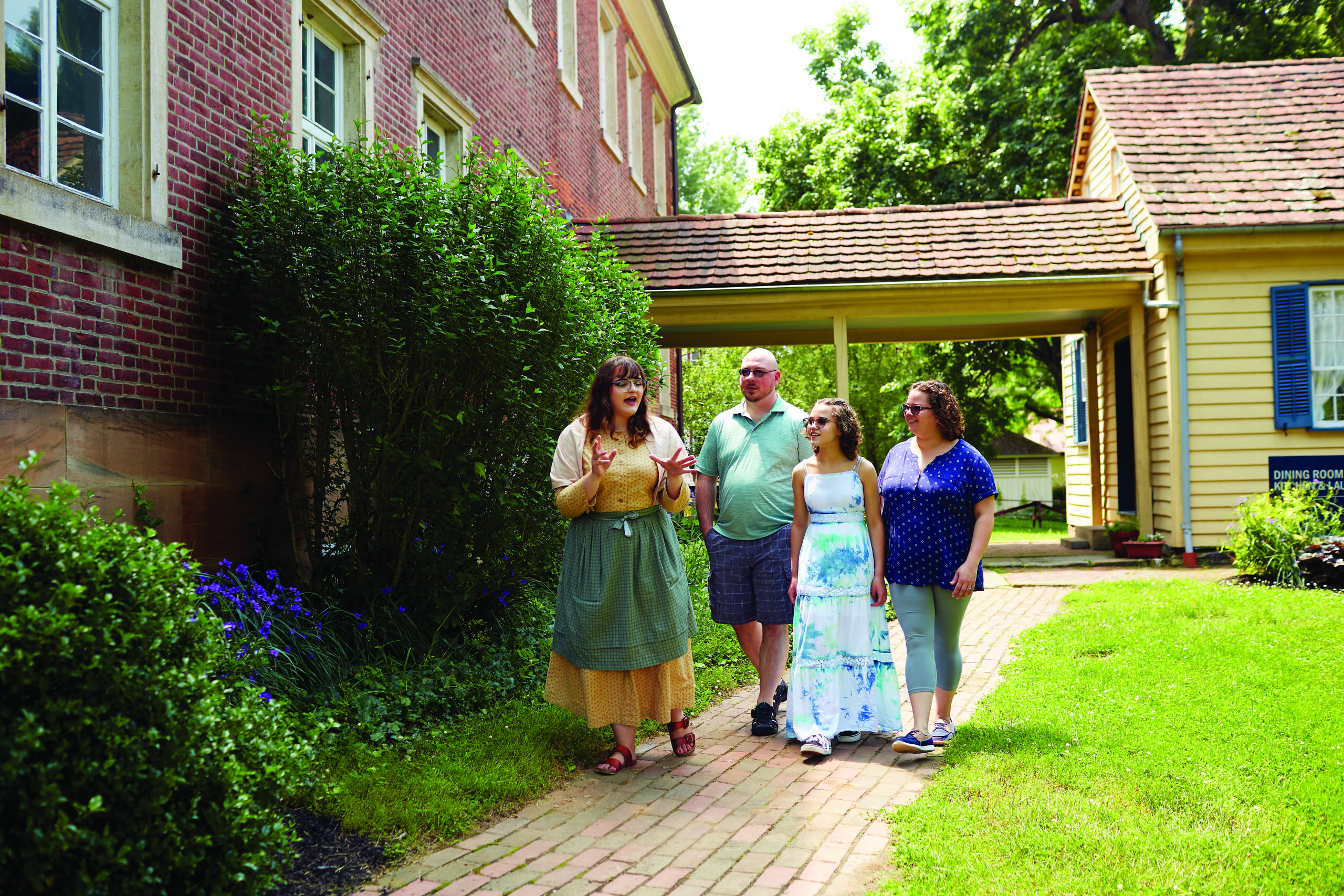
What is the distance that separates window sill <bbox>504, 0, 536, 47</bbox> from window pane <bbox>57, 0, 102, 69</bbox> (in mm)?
7304

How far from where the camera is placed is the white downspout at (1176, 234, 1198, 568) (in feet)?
39.3

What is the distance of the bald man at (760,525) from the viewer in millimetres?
5508

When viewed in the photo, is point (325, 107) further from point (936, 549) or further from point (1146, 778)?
point (1146, 778)

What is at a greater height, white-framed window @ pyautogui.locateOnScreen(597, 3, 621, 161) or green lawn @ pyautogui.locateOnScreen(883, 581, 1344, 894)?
white-framed window @ pyautogui.locateOnScreen(597, 3, 621, 161)

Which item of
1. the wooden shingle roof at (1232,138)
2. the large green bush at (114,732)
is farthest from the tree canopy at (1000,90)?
the large green bush at (114,732)

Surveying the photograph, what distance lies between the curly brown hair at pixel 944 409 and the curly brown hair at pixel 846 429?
0.35 metres

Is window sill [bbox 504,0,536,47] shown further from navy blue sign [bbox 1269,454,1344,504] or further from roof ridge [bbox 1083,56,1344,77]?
navy blue sign [bbox 1269,454,1344,504]

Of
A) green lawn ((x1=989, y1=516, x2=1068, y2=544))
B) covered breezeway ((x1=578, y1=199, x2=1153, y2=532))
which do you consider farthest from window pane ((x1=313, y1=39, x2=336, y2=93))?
green lawn ((x1=989, y1=516, x2=1068, y2=544))

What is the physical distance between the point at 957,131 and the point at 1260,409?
14390 millimetres

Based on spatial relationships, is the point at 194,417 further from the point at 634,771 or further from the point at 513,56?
the point at 513,56

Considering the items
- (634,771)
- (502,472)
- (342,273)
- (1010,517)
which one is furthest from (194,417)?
(1010,517)

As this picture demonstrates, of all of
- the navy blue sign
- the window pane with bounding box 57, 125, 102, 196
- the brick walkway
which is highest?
the window pane with bounding box 57, 125, 102, 196

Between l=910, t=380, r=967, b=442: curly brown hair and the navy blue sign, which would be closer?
l=910, t=380, r=967, b=442: curly brown hair

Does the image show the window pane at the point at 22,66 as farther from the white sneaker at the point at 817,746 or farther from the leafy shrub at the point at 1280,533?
the leafy shrub at the point at 1280,533
